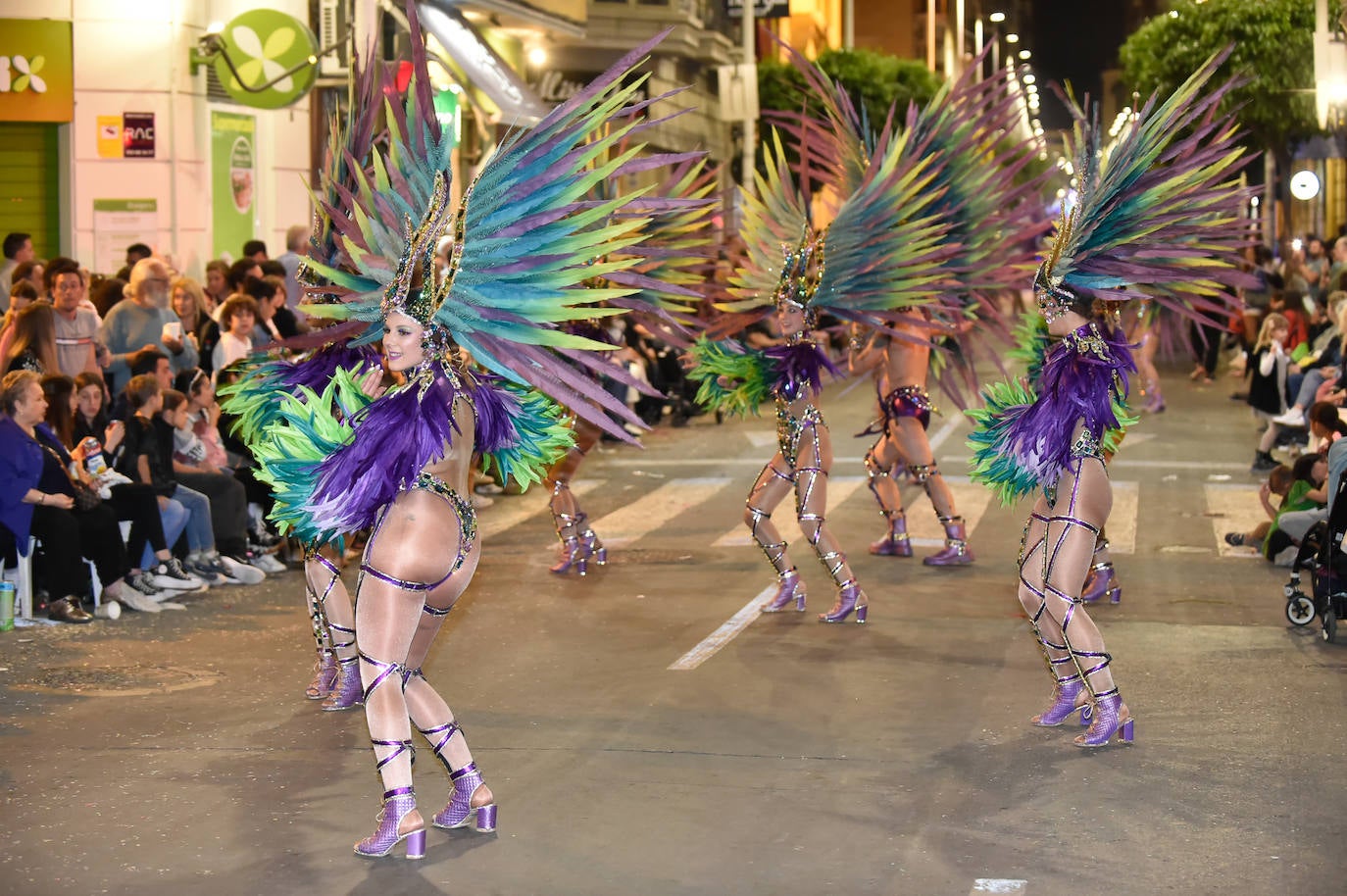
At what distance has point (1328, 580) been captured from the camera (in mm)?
10000

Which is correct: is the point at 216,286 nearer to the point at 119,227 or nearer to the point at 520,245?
the point at 119,227

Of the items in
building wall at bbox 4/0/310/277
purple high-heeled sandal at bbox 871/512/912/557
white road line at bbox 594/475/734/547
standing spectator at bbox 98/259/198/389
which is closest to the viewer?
purple high-heeled sandal at bbox 871/512/912/557

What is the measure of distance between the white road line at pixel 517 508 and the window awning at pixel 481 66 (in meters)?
7.88

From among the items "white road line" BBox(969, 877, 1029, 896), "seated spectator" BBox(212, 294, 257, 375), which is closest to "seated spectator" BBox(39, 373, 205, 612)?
"seated spectator" BBox(212, 294, 257, 375)

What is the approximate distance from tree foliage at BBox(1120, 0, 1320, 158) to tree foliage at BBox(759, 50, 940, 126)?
5533mm

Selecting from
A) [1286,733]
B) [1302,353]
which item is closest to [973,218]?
[1286,733]

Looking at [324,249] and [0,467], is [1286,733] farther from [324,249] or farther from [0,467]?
[0,467]

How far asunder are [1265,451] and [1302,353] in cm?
256

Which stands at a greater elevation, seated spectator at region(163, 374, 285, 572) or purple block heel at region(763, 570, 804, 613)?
seated spectator at region(163, 374, 285, 572)

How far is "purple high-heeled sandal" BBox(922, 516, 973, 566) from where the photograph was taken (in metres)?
12.8

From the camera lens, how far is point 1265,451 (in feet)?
57.5

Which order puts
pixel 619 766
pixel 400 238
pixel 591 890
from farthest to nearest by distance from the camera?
1. pixel 619 766
2. pixel 400 238
3. pixel 591 890

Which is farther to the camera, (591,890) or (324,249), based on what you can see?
(324,249)

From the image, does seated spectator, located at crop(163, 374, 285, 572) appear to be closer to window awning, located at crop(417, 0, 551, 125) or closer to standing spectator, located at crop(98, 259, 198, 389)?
standing spectator, located at crop(98, 259, 198, 389)
